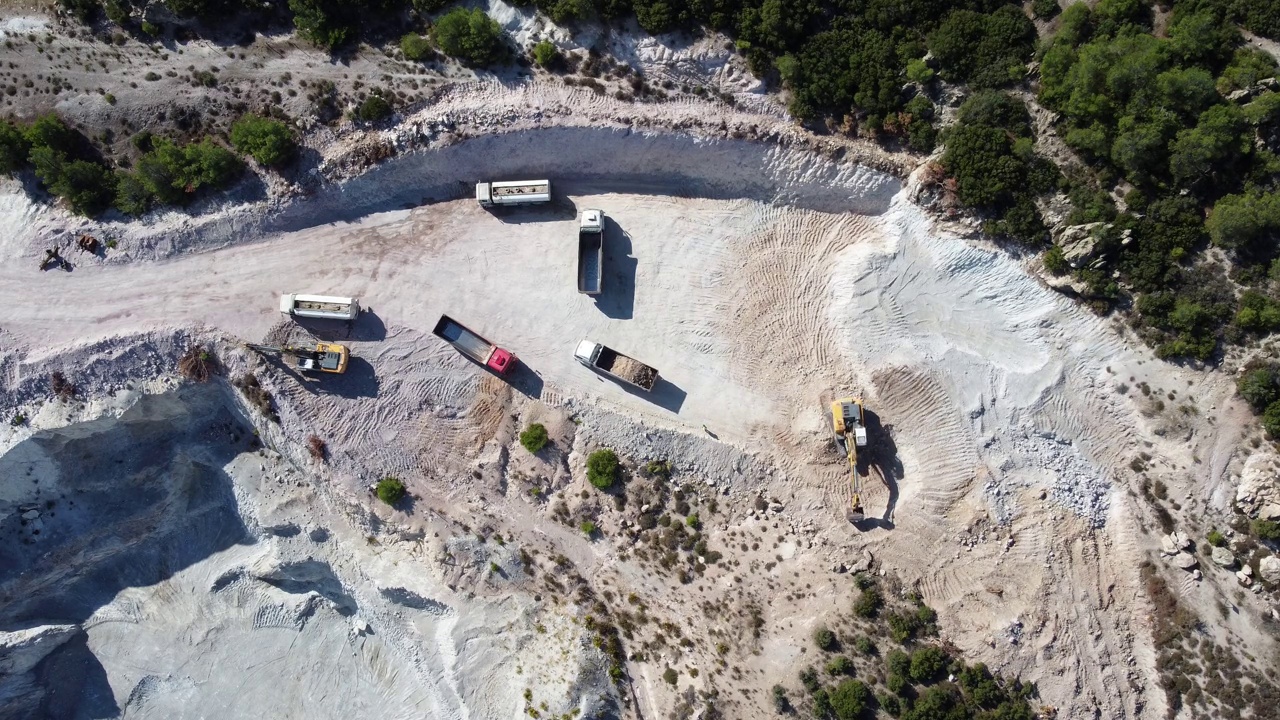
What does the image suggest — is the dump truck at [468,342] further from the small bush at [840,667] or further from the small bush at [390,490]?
the small bush at [840,667]

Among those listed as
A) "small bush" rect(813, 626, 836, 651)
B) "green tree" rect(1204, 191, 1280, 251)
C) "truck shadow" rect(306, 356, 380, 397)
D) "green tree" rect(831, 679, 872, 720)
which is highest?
"green tree" rect(1204, 191, 1280, 251)

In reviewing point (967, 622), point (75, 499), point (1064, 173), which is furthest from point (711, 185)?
point (75, 499)

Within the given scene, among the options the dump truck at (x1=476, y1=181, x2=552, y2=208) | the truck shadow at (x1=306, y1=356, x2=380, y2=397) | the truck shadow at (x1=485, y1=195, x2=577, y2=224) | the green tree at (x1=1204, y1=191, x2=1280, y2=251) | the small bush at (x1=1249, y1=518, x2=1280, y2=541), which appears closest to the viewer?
the green tree at (x1=1204, y1=191, x2=1280, y2=251)

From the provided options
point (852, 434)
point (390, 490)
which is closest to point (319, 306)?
point (390, 490)

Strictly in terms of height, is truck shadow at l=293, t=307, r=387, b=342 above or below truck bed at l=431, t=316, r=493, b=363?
below

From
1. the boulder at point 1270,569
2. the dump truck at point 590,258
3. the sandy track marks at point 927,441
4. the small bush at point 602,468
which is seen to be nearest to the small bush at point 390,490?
Answer: the small bush at point 602,468

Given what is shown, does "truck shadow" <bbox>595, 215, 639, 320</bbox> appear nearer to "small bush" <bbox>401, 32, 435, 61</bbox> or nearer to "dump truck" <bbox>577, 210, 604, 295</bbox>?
"dump truck" <bbox>577, 210, 604, 295</bbox>

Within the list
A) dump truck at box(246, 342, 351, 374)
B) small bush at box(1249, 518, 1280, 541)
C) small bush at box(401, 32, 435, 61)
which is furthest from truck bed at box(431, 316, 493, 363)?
small bush at box(1249, 518, 1280, 541)

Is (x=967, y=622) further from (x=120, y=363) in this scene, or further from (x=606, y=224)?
(x=120, y=363)
